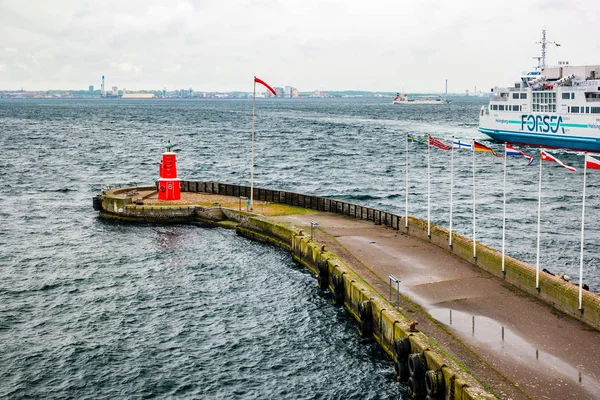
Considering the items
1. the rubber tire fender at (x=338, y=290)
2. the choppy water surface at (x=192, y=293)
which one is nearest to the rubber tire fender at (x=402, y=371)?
the choppy water surface at (x=192, y=293)

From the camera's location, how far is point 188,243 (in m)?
46.9

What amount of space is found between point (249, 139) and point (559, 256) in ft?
348

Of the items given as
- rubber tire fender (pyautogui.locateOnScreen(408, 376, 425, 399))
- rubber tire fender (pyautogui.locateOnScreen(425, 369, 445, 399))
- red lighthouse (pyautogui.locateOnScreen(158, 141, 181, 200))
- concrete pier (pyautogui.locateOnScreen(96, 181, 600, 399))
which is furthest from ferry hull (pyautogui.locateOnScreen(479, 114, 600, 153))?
rubber tire fender (pyautogui.locateOnScreen(425, 369, 445, 399))

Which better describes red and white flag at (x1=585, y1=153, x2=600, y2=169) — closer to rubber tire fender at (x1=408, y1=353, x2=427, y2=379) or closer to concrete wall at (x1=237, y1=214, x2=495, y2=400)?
concrete wall at (x1=237, y1=214, x2=495, y2=400)

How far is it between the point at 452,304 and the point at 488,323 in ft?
8.17

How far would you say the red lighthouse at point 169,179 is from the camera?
52.2 metres

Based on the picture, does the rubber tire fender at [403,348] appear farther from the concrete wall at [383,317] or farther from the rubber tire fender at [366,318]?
the rubber tire fender at [366,318]

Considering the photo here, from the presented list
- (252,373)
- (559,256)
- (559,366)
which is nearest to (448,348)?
(559,366)

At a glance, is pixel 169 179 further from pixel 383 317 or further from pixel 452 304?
pixel 452 304

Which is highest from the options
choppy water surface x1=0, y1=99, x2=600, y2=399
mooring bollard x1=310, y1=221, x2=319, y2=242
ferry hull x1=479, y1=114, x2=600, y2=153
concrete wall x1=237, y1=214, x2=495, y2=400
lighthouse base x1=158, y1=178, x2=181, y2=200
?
ferry hull x1=479, y1=114, x2=600, y2=153

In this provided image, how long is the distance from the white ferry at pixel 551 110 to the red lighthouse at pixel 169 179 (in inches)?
2403

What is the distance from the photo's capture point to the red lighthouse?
171ft

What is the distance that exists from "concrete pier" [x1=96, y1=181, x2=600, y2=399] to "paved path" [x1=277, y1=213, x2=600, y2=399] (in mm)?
35

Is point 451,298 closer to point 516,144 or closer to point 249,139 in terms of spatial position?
point 516,144
